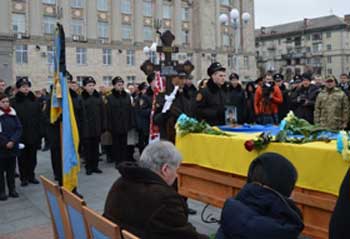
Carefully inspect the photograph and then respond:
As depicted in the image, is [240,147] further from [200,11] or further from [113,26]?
[200,11]

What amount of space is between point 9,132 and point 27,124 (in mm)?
969

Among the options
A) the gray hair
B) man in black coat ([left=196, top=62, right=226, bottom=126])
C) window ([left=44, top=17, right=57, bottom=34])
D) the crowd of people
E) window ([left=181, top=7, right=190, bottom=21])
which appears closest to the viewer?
the crowd of people

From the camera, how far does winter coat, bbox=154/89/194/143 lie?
22.3 ft

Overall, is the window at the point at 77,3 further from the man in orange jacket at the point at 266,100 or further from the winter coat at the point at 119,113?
the man in orange jacket at the point at 266,100

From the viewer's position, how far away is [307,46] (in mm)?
94188

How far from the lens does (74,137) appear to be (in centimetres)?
628

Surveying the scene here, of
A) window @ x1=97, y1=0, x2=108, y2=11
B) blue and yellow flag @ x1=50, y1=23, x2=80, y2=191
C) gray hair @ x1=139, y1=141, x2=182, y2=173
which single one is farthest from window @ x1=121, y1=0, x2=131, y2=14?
gray hair @ x1=139, y1=141, x2=182, y2=173

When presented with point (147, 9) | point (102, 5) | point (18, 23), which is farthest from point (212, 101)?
point (147, 9)

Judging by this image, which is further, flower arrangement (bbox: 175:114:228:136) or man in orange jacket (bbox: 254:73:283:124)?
man in orange jacket (bbox: 254:73:283:124)

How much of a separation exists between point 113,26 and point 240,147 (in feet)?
150

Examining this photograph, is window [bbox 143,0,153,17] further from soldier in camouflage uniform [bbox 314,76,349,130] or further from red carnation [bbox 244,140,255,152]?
red carnation [bbox 244,140,255,152]

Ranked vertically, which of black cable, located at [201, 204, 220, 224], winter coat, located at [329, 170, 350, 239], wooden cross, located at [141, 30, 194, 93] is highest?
wooden cross, located at [141, 30, 194, 93]

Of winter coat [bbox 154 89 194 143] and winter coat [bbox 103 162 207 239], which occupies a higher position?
winter coat [bbox 154 89 194 143]

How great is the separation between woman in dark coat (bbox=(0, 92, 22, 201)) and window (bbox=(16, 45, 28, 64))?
3604 centimetres
